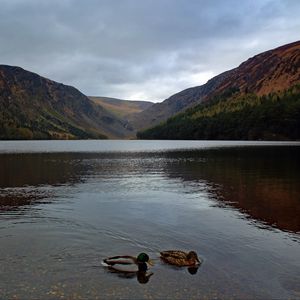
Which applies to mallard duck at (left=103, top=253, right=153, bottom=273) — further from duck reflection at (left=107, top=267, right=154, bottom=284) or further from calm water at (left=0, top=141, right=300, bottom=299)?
calm water at (left=0, top=141, right=300, bottom=299)

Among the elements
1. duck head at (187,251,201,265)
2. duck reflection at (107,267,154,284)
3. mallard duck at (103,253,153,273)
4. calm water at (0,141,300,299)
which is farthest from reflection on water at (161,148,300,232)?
duck reflection at (107,267,154,284)

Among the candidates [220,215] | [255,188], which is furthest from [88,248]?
[255,188]

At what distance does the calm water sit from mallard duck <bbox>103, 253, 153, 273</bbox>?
0.50 meters

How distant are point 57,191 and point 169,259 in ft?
102

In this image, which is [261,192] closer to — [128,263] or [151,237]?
[151,237]

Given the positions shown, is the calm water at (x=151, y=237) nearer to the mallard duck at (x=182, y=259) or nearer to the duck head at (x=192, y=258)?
the mallard duck at (x=182, y=259)

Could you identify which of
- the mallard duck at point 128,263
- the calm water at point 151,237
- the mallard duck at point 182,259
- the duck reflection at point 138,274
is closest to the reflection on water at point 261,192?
the calm water at point 151,237

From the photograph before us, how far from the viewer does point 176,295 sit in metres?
17.9

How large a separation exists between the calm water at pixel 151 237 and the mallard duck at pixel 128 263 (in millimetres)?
500

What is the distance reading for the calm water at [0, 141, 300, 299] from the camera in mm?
18891

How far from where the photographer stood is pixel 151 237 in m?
28.3

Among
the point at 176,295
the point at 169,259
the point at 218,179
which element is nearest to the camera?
the point at 176,295

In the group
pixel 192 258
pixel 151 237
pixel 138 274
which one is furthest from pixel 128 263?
pixel 151 237

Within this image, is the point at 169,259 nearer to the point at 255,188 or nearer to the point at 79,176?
the point at 255,188
